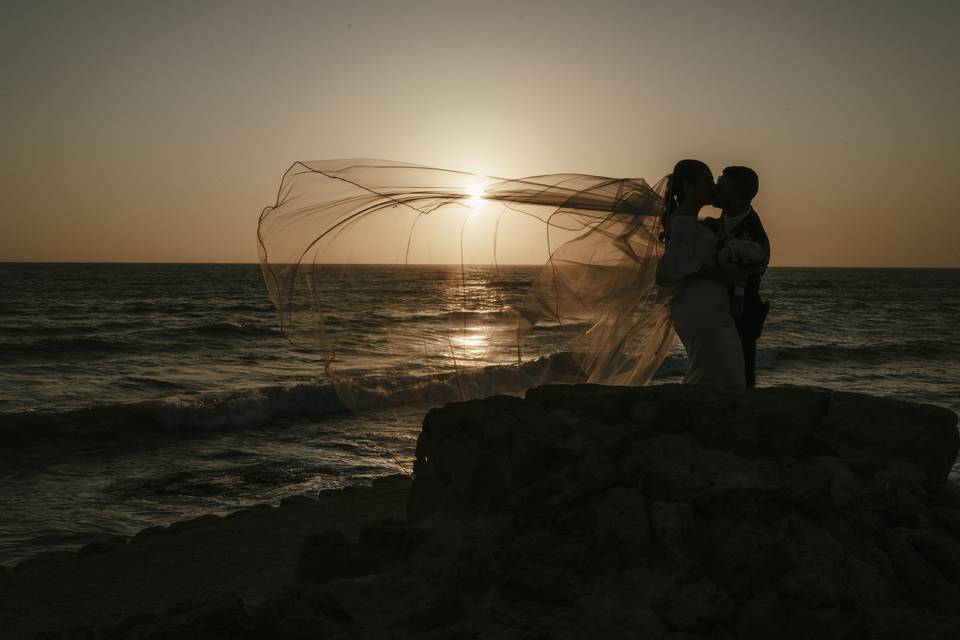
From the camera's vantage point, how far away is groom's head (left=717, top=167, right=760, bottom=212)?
18.0 feet

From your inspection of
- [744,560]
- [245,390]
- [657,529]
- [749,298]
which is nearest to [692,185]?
[749,298]

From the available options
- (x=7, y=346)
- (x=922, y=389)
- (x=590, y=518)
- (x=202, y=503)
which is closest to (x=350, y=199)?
(x=590, y=518)

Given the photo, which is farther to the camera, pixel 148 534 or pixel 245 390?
pixel 245 390

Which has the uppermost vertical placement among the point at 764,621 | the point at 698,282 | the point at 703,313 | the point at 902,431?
the point at 698,282

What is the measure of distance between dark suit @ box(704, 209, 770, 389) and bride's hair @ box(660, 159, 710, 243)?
0.36 m

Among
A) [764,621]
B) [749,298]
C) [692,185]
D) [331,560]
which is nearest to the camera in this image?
[764,621]

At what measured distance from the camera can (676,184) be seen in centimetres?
550

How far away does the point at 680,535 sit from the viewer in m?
3.52

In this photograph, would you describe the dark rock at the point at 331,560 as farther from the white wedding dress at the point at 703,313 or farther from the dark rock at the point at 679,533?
the white wedding dress at the point at 703,313

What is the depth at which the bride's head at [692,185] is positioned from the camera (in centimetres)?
540

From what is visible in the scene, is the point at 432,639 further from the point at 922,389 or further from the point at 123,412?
the point at 922,389

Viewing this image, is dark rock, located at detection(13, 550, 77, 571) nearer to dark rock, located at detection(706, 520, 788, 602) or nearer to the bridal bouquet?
dark rock, located at detection(706, 520, 788, 602)

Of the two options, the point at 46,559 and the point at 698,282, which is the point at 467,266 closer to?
the point at 698,282

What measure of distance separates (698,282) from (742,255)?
0.37m
